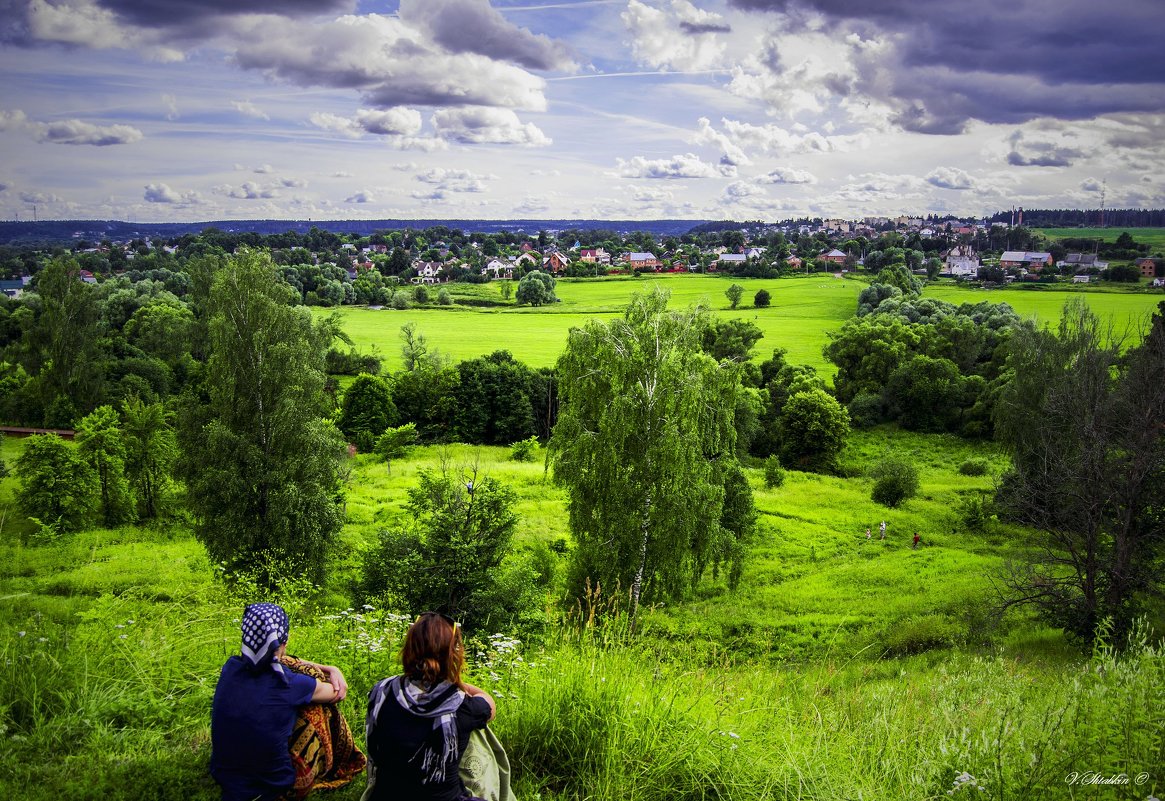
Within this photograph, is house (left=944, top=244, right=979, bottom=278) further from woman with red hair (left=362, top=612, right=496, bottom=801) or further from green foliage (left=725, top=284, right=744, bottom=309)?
woman with red hair (left=362, top=612, right=496, bottom=801)

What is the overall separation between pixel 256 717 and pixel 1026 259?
156 metres

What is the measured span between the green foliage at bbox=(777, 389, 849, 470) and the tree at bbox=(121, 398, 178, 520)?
39036 millimetres

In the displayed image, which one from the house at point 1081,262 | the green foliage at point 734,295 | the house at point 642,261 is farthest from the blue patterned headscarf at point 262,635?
the house at point 642,261

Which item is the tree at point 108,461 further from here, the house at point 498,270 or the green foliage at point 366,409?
the house at point 498,270

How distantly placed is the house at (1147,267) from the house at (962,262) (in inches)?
1192

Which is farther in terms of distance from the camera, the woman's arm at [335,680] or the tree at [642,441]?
the tree at [642,441]

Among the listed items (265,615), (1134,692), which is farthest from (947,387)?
(265,615)

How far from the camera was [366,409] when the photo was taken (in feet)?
185

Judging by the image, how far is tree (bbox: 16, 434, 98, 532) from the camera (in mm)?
26234

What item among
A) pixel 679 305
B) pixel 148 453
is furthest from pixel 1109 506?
pixel 679 305

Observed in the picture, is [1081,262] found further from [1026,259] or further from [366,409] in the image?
[366,409]

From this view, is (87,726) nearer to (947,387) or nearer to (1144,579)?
(1144,579)

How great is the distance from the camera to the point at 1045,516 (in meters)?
16.7

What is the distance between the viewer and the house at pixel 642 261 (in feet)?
560
